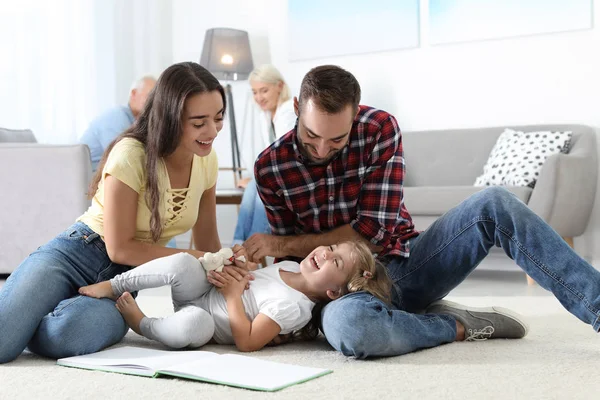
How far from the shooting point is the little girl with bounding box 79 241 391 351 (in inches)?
79.0

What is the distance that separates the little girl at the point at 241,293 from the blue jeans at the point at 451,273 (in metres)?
0.08

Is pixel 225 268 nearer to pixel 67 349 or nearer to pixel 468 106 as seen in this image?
pixel 67 349

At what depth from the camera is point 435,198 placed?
4.10 m

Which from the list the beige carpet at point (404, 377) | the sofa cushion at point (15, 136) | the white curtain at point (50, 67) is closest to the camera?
the beige carpet at point (404, 377)

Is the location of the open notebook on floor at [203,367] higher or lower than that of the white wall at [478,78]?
lower

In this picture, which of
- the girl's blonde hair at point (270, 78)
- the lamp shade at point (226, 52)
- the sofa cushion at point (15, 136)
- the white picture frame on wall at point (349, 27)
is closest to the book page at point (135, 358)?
the sofa cushion at point (15, 136)

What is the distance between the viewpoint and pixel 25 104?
17.0ft

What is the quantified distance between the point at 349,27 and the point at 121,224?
362 cm

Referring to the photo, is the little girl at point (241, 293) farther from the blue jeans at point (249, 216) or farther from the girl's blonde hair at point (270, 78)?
the girl's blonde hair at point (270, 78)

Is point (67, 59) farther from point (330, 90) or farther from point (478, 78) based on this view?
point (330, 90)

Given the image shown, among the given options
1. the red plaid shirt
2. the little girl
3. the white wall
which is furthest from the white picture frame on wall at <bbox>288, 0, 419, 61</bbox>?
the little girl

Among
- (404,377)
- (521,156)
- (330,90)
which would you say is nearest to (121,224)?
(330,90)

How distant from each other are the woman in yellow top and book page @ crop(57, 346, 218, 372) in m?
0.06

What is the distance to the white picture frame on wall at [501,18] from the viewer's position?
15.0ft
